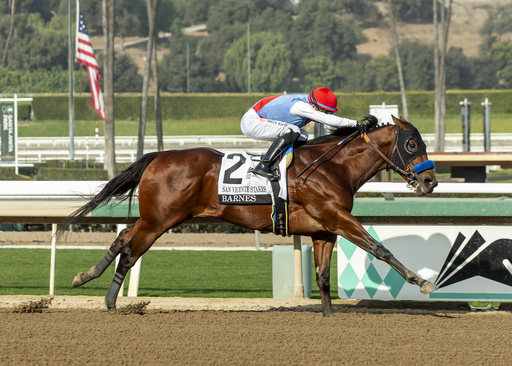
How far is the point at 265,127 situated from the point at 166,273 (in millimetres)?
3792

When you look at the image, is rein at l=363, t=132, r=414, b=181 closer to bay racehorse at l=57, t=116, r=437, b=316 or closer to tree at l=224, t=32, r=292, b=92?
bay racehorse at l=57, t=116, r=437, b=316

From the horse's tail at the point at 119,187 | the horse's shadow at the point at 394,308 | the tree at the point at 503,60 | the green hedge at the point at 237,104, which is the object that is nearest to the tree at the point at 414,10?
the tree at the point at 503,60

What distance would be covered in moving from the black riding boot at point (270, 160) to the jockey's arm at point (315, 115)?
0.22 metres

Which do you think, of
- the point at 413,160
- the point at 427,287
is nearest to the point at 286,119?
the point at 413,160

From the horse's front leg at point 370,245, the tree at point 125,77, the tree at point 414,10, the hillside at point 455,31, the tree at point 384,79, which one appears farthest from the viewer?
the tree at point 414,10

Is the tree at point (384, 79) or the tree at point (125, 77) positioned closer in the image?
the tree at point (125, 77)

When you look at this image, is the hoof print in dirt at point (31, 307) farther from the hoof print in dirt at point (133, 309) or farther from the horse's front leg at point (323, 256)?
the horse's front leg at point (323, 256)

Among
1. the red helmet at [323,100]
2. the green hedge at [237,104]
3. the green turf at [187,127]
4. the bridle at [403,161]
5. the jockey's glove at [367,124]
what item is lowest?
the green turf at [187,127]

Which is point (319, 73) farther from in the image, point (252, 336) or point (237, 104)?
point (252, 336)

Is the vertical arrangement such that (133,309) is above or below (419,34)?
below

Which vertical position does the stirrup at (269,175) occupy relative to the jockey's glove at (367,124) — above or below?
below

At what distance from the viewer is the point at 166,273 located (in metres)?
8.66

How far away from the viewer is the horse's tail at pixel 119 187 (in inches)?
209

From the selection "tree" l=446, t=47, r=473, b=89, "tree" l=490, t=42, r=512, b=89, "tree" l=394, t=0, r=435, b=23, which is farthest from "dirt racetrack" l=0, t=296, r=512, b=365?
"tree" l=394, t=0, r=435, b=23
